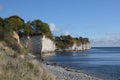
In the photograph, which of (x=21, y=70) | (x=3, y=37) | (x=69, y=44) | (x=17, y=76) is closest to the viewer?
(x=17, y=76)

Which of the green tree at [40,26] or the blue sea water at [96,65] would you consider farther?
the green tree at [40,26]

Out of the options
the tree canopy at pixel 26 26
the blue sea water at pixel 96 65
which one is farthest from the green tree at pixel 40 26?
the blue sea water at pixel 96 65

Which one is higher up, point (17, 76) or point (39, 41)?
point (39, 41)

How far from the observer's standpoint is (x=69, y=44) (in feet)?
599

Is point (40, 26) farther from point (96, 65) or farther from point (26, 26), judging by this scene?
point (96, 65)

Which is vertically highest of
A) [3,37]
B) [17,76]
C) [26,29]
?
[26,29]

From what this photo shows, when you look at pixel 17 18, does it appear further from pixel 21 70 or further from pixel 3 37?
pixel 21 70

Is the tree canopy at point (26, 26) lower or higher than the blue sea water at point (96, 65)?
higher

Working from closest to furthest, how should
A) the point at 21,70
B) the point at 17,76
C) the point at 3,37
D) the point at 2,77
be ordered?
the point at 2,77, the point at 17,76, the point at 21,70, the point at 3,37

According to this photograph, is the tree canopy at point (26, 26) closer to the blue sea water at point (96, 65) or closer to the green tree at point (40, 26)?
the green tree at point (40, 26)

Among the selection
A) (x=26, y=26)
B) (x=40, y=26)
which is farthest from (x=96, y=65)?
(x=40, y=26)

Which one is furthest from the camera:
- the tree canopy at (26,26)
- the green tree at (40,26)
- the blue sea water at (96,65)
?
the green tree at (40,26)

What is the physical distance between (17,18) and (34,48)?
11.0 meters

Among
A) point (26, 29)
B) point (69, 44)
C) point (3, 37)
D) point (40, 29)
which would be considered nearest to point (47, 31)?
point (40, 29)
